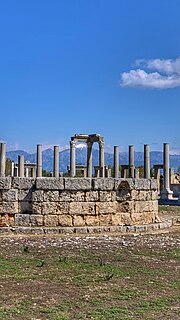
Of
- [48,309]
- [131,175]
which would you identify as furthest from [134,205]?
[131,175]

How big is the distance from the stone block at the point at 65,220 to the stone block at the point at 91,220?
524 millimetres

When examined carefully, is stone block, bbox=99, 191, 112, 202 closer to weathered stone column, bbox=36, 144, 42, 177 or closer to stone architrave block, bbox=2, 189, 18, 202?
stone architrave block, bbox=2, 189, 18, 202

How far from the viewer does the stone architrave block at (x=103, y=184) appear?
47.5ft

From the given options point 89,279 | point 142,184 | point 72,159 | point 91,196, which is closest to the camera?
point 89,279

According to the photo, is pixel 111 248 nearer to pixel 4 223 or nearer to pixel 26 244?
pixel 26 244

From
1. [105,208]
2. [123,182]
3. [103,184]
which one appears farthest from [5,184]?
[123,182]

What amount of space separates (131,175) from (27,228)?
74.4ft

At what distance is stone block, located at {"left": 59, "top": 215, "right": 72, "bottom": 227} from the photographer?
14219 mm

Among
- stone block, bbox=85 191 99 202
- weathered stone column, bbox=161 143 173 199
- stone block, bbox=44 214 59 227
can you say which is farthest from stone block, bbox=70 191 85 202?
weathered stone column, bbox=161 143 173 199

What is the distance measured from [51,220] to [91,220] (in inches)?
50.7

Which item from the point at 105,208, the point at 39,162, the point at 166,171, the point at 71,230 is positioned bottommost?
the point at 71,230

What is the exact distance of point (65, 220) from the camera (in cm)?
1425

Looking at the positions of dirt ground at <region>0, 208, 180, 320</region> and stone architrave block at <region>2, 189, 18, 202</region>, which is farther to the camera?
stone architrave block at <region>2, 189, 18, 202</region>

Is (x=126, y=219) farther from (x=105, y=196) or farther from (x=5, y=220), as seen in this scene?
(x=5, y=220)
